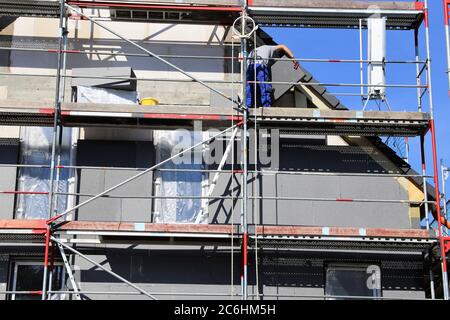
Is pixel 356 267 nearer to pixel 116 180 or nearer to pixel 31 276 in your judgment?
pixel 116 180

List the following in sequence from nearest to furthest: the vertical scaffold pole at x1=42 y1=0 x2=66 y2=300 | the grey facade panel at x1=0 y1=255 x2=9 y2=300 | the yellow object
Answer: the vertical scaffold pole at x1=42 y1=0 x2=66 y2=300
the grey facade panel at x1=0 y1=255 x2=9 y2=300
the yellow object

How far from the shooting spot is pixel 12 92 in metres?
15.9

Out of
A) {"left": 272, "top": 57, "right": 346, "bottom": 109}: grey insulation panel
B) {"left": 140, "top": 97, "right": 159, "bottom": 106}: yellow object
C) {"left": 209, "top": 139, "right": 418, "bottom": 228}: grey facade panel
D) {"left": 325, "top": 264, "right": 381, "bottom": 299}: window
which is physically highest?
{"left": 272, "top": 57, "right": 346, "bottom": 109}: grey insulation panel

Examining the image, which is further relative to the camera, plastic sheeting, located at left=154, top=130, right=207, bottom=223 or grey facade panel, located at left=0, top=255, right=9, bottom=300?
plastic sheeting, located at left=154, top=130, right=207, bottom=223

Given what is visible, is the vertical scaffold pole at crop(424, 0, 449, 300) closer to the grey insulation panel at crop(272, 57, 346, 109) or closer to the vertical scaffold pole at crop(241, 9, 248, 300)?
the grey insulation panel at crop(272, 57, 346, 109)

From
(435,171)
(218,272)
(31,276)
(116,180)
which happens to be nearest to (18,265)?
(31,276)

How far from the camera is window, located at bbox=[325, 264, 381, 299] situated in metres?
15.0

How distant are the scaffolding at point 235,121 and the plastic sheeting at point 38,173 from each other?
28 centimetres

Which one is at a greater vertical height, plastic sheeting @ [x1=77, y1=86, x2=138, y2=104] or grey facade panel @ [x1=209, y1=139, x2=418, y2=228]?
plastic sheeting @ [x1=77, y1=86, x2=138, y2=104]

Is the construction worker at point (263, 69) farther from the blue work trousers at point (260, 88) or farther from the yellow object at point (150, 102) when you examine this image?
the yellow object at point (150, 102)

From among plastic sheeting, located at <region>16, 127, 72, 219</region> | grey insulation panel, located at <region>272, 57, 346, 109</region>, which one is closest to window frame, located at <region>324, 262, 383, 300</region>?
grey insulation panel, located at <region>272, 57, 346, 109</region>

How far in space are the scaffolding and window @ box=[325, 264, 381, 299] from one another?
664 mm

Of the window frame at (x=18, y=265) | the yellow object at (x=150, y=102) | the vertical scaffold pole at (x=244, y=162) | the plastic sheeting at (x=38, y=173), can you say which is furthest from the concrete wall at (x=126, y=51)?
the window frame at (x=18, y=265)

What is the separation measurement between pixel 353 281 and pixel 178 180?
2937mm
